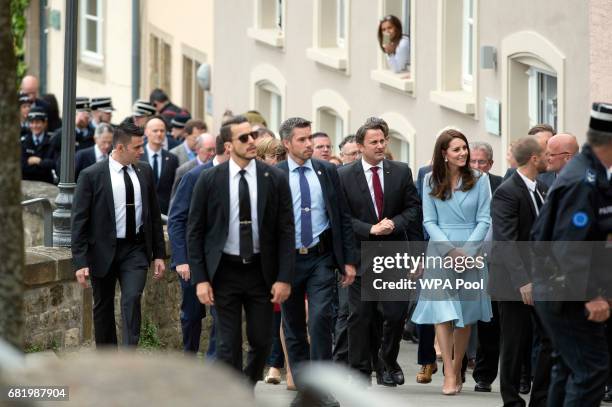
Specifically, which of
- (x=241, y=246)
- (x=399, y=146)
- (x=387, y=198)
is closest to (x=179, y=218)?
(x=387, y=198)

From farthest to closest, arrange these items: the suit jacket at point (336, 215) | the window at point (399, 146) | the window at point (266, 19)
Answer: the window at point (266, 19) < the window at point (399, 146) < the suit jacket at point (336, 215)

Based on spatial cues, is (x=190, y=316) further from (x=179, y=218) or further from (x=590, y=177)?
(x=590, y=177)

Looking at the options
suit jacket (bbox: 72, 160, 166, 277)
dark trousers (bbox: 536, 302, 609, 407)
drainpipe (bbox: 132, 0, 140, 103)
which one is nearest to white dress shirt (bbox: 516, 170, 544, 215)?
dark trousers (bbox: 536, 302, 609, 407)

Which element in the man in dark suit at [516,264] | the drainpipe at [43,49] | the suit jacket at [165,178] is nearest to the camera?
the man in dark suit at [516,264]

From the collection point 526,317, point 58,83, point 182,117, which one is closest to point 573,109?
point 526,317

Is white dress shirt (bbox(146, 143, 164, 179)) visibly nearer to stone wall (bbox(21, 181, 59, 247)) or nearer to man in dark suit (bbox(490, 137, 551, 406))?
stone wall (bbox(21, 181, 59, 247))

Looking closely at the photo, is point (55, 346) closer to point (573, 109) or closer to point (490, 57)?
point (573, 109)

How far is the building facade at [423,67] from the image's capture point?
15.8 metres

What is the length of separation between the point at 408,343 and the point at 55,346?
3907 millimetres

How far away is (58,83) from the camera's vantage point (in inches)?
1539

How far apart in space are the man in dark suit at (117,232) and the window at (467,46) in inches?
291

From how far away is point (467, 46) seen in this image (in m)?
19.0

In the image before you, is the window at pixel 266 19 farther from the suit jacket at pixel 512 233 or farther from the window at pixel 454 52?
the suit jacket at pixel 512 233

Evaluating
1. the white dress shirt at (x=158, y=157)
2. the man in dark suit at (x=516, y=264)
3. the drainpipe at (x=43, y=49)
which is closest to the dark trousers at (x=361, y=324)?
the man in dark suit at (x=516, y=264)
